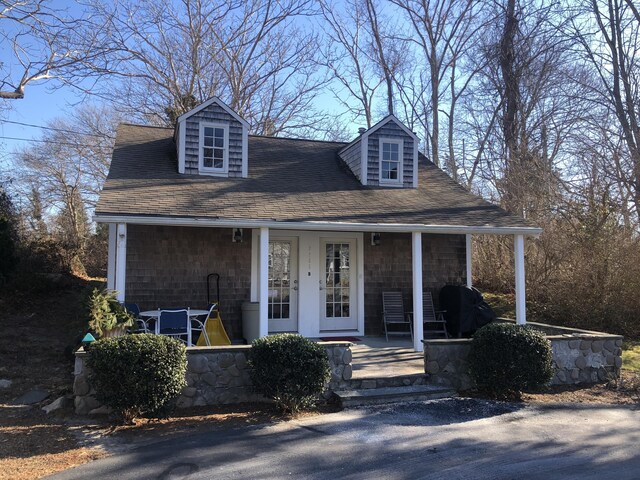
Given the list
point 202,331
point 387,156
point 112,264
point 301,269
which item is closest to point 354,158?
point 387,156

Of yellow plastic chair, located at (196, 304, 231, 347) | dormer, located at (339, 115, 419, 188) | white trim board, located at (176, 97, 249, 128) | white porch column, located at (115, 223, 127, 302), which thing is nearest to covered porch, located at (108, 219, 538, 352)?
yellow plastic chair, located at (196, 304, 231, 347)

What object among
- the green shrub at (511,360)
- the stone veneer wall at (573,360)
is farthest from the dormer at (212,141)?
→ the green shrub at (511,360)

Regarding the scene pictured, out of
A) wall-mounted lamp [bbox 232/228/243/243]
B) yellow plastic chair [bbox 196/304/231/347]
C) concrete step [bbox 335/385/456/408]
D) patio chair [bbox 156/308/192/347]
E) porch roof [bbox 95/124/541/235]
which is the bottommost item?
concrete step [bbox 335/385/456/408]

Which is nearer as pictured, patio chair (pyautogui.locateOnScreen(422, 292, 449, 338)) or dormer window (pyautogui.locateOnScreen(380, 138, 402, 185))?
patio chair (pyautogui.locateOnScreen(422, 292, 449, 338))

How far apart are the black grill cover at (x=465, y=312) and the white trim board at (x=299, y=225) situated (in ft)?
5.26

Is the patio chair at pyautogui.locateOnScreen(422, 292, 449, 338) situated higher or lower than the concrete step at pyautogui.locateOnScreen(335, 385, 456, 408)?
higher

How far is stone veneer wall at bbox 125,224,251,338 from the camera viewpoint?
9422mm

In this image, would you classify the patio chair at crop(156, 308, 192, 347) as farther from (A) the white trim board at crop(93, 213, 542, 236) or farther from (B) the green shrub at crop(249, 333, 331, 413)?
(B) the green shrub at crop(249, 333, 331, 413)

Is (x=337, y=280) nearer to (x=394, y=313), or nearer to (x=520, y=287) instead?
(x=394, y=313)

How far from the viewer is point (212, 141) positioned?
10.9 meters

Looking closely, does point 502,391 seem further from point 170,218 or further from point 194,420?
point 170,218

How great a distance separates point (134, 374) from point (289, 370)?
1.75 meters

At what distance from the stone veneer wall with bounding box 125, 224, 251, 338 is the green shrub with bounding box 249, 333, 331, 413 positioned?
12.5 ft

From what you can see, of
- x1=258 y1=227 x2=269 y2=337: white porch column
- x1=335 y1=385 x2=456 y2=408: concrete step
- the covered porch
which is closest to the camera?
x1=335 y1=385 x2=456 y2=408: concrete step
